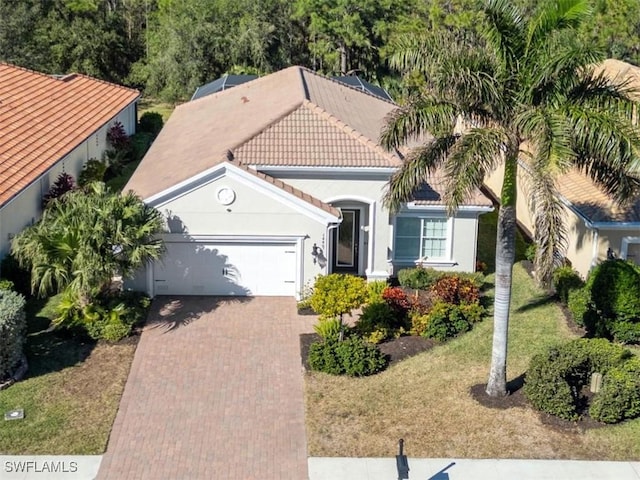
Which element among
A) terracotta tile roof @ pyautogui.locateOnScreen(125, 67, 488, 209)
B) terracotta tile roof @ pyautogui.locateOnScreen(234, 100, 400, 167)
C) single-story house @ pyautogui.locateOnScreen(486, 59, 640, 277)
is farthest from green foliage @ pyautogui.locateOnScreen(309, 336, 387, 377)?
single-story house @ pyautogui.locateOnScreen(486, 59, 640, 277)

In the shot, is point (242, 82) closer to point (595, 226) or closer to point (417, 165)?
point (595, 226)

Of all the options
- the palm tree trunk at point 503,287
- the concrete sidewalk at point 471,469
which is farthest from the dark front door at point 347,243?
the concrete sidewalk at point 471,469

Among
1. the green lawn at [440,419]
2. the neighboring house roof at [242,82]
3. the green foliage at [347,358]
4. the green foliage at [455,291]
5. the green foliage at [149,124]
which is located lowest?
the green lawn at [440,419]

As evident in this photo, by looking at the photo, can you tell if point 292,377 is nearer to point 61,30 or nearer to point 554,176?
point 554,176

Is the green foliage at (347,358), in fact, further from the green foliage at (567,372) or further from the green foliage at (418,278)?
the green foliage at (418,278)

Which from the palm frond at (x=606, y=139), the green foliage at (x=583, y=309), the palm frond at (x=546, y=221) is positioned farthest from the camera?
the green foliage at (x=583, y=309)

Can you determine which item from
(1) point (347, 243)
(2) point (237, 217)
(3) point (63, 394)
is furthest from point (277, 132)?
(3) point (63, 394)

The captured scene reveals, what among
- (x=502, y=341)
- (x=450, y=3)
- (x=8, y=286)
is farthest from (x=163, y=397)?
(x=450, y=3)
